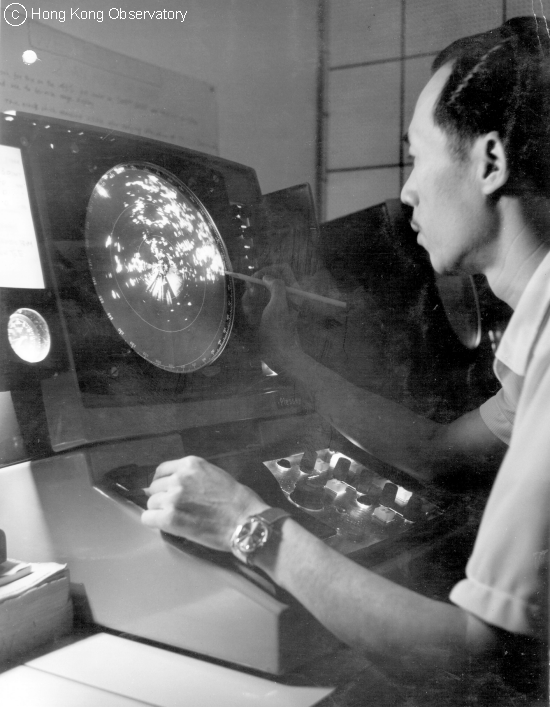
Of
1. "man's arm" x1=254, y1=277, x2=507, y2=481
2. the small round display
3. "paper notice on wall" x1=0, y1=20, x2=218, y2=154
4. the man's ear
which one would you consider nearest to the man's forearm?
"man's arm" x1=254, y1=277, x2=507, y2=481

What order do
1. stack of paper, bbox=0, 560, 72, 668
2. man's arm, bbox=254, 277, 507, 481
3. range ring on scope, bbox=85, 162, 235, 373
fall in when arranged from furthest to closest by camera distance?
man's arm, bbox=254, 277, 507, 481, range ring on scope, bbox=85, 162, 235, 373, stack of paper, bbox=0, 560, 72, 668

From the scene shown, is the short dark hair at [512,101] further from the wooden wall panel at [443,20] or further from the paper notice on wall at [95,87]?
the paper notice on wall at [95,87]

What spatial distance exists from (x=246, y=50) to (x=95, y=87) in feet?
0.97

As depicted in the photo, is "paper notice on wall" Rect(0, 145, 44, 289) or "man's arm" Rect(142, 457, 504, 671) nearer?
"man's arm" Rect(142, 457, 504, 671)

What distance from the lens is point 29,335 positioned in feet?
2.97

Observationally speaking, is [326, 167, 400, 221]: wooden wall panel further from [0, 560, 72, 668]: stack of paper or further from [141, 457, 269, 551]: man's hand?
[0, 560, 72, 668]: stack of paper

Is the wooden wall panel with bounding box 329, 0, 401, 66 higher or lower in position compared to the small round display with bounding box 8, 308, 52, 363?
higher

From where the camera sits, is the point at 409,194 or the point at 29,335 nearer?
the point at 29,335

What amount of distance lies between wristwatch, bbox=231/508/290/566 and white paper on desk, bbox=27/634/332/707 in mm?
155

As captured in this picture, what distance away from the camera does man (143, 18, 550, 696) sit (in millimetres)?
742

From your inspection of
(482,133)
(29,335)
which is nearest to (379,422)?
(482,133)

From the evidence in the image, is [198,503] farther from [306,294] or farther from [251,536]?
[306,294]

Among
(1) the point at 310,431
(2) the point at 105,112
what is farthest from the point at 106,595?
(2) the point at 105,112

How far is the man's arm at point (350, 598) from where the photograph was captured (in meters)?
0.75
